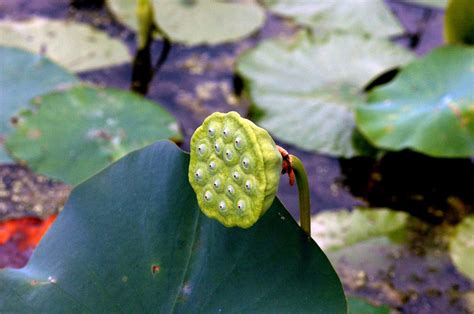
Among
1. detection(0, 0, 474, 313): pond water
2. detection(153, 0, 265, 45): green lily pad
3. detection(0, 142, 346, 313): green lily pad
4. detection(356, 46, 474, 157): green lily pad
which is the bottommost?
detection(0, 0, 474, 313): pond water

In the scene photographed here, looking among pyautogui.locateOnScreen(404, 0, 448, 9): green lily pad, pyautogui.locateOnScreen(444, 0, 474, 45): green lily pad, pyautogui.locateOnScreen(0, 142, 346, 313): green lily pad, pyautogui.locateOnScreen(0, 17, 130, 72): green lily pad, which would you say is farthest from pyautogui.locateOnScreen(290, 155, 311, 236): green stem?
pyautogui.locateOnScreen(404, 0, 448, 9): green lily pad

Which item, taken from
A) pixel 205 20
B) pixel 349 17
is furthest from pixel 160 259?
pixel 349 17

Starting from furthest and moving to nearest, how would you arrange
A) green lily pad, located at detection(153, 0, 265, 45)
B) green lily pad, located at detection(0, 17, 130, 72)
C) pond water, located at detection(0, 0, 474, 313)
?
green lily pad, located at detection(153, 0, 265, 45) → green lily pad, located at detection(0, 17, 130, 72) → pond water, located at detection(0, 0, 474, 313)

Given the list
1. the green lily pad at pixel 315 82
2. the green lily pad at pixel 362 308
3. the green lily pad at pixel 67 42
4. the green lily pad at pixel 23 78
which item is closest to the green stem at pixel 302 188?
the green lily pad at pixel 362 308

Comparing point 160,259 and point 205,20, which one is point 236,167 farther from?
point 205,20

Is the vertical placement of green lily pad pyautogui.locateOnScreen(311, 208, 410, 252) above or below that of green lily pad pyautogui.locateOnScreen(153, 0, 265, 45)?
below

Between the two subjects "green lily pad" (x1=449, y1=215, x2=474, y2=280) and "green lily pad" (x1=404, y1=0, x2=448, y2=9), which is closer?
"green lily pad" (x1=449, y1=215, x2=474, y2=280)

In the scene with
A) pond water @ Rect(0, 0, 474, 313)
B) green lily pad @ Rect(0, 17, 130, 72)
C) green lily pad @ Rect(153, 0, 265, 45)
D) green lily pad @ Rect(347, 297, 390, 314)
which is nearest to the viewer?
green lily pad @ Rect(347, 297, 390, 314)

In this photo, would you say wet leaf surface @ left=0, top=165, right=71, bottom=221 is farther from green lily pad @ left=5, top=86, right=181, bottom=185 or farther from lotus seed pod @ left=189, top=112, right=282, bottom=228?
lotus seed pod @ left=189, top=112, right=282, bottom=228
